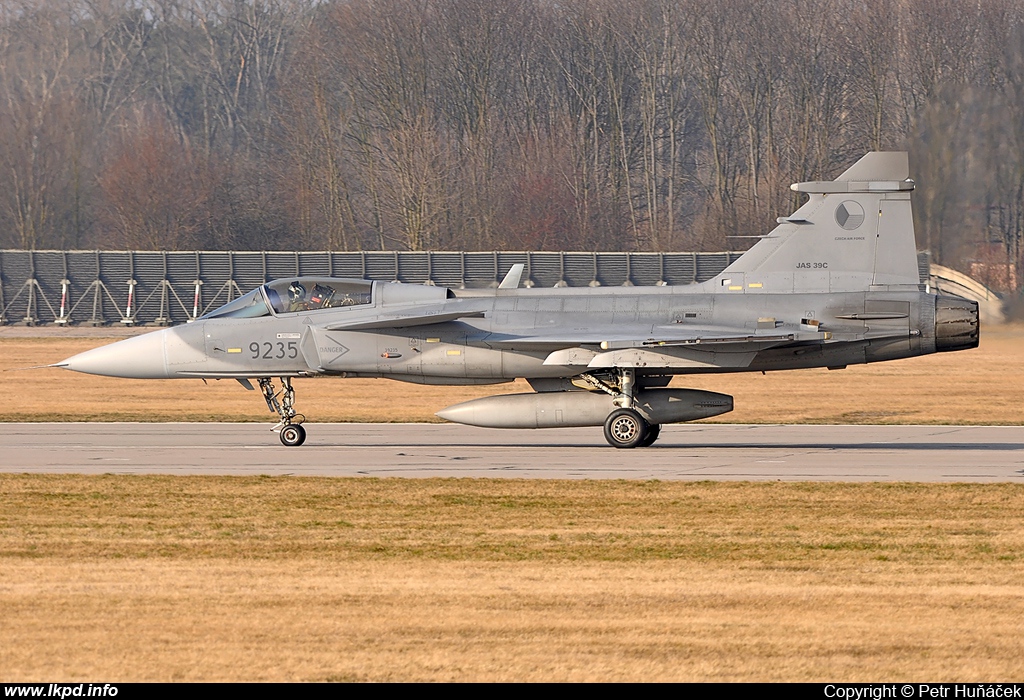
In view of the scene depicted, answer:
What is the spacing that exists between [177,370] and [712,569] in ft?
37.6

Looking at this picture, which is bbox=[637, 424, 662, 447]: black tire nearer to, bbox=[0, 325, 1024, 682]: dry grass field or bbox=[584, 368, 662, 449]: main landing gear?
bbox=[584, 368, 662, 449]: main landing gear

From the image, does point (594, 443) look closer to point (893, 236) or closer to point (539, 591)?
point (893, 236)

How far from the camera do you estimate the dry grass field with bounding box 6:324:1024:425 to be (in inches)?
1002

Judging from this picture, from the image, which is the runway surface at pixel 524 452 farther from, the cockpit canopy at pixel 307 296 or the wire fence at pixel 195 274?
the wire fence at pixel 195 274

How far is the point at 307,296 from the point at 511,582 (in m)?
10.6

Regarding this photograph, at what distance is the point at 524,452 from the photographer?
1900 centimetres

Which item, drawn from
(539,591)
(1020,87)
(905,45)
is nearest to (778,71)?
(905,45)

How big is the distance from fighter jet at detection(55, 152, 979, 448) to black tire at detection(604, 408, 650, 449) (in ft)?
0.05

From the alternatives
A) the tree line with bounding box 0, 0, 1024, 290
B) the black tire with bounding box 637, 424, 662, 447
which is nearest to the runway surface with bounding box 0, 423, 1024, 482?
the black tire with bounding box 637, 424, 662, 447

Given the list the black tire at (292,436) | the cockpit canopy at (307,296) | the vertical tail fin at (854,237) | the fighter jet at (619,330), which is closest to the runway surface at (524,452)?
the black tire at (292,436)

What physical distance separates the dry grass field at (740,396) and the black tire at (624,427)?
5.99m

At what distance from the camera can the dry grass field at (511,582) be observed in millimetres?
7559

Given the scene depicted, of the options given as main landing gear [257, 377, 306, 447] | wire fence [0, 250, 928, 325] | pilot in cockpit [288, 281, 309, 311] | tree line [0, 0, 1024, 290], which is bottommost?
main landing gear [257, 377, 306, 447]

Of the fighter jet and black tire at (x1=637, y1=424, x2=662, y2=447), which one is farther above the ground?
the fighter jet
